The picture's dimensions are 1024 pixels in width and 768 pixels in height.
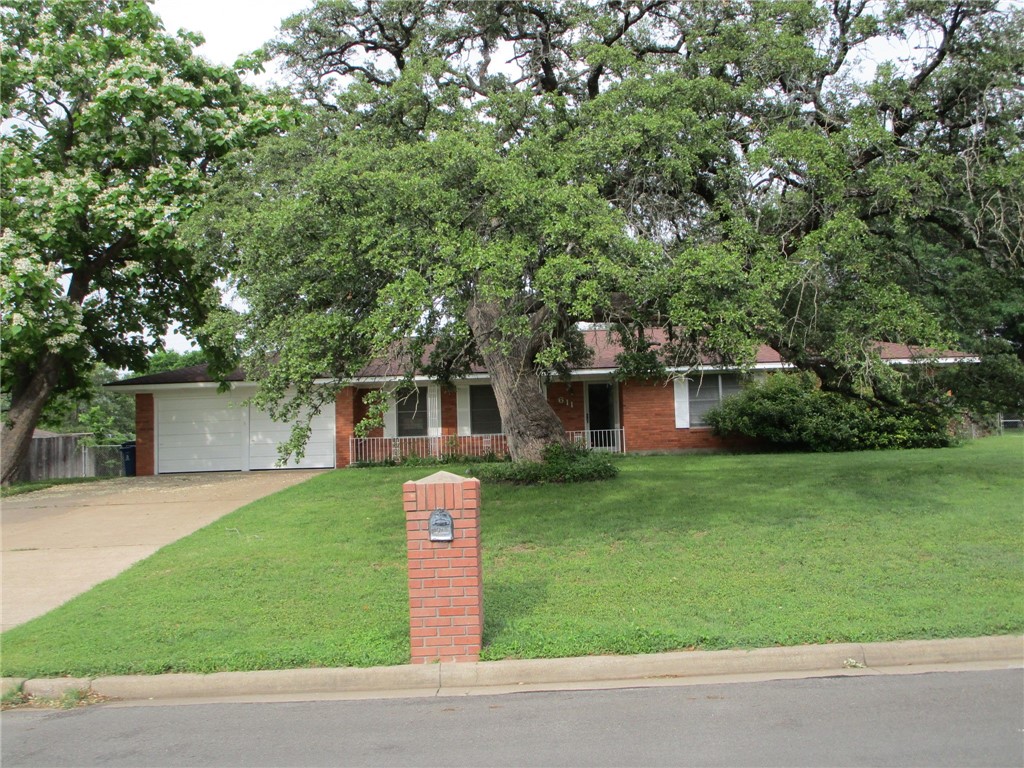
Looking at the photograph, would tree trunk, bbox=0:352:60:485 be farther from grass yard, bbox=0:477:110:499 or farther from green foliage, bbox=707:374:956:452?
green foliage, bbox=707:374:956:452

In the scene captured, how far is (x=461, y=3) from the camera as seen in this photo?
1432 centimetres

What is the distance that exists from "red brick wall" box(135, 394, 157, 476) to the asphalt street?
17.6m

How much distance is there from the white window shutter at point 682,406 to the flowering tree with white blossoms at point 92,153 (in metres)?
12.1

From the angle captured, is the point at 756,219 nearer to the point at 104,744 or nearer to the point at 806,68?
the point at 806,68

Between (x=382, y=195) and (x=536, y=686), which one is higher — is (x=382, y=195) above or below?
above

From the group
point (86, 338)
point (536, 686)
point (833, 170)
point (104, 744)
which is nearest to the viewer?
point (104, 744)

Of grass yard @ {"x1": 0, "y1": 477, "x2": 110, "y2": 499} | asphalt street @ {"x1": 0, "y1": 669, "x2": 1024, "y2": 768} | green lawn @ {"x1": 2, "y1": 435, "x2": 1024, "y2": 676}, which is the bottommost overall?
asphalt street @ {"x1": 0, "y1": 669, "x2": 1024, "y2": 768}

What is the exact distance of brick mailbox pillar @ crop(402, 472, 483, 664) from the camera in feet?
22.4

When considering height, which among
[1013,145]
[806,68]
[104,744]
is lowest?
[104,744]

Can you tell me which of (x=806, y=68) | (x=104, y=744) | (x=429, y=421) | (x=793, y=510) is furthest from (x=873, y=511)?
(x=429, y=421)

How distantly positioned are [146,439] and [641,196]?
55.4 feet

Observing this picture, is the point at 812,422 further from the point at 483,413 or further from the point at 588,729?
the point at 588,729

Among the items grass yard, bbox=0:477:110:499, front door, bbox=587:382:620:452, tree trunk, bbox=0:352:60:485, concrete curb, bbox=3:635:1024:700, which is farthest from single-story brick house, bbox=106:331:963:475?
concrete curb, bbox=3:635:1024:700

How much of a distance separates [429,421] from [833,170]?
47.9ft
